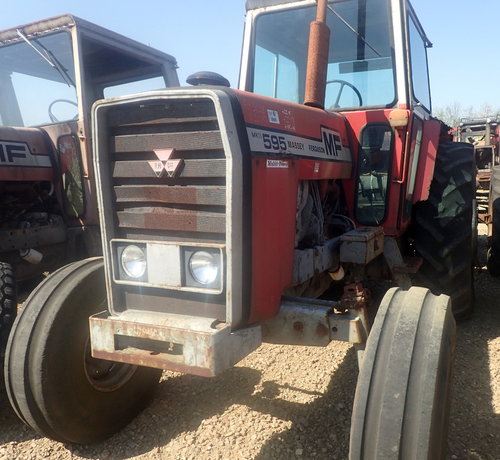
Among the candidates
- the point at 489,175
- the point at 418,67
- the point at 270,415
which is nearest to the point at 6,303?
the point at 270,415

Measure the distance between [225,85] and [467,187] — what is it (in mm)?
2328

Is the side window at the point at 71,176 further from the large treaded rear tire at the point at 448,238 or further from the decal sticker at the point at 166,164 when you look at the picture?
the large treaded rear tire at the point at 448,238

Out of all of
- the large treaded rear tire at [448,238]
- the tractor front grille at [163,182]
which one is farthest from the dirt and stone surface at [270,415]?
the tractor front grille at [163,182]

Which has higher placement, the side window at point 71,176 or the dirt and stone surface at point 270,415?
the side window at point 71,176

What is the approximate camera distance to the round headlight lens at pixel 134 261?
2.16 m

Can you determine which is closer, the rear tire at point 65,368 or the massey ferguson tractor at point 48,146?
the rear tire at point 65,368

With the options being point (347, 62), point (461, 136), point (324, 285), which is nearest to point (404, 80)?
point (347, 62)

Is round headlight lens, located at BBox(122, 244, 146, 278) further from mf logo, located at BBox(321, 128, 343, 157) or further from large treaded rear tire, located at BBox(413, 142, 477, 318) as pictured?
large treaded rear tire, located at BBox(413, 142, 477, 318)

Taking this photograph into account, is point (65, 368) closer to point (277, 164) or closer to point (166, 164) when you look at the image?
point (166, 164)

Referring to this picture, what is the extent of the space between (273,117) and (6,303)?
79.3 inches

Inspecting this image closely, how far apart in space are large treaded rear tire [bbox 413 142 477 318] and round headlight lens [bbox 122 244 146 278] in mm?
2215

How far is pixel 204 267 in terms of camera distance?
2.01m

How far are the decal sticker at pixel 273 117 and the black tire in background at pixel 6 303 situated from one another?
6.51ft

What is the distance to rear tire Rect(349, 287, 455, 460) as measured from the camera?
1.61 metres
